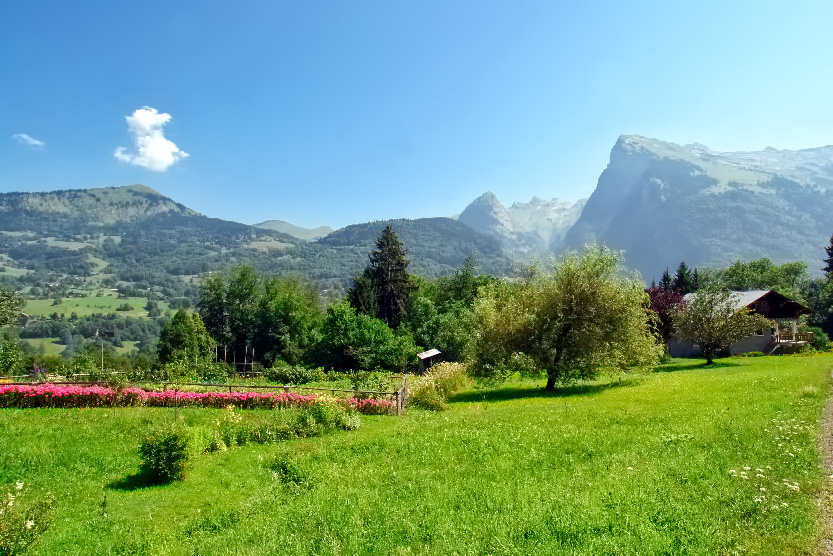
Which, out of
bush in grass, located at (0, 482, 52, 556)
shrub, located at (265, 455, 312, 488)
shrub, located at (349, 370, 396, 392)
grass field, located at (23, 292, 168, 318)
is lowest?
shrub, located at (349, 370, 396, 392)

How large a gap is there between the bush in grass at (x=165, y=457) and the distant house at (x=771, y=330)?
4989 centimetres

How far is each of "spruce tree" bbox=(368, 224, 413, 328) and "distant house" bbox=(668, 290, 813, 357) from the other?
30.9 m

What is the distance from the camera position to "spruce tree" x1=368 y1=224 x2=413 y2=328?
6159 cm

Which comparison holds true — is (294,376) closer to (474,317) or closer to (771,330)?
(474,317)

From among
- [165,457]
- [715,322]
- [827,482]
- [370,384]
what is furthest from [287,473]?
[715,322]

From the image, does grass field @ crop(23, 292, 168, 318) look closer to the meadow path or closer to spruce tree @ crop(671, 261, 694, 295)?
spruce tree @ crop(671, 261, 694, 295)

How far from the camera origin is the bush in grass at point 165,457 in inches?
455

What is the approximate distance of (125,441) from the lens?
49.6 feet

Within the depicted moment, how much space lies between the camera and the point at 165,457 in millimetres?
11570

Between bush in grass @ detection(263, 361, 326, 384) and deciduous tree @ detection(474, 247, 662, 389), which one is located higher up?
deciduous tree @ detection(474, 247, 662, 389)

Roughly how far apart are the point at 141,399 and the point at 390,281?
41.5 meters

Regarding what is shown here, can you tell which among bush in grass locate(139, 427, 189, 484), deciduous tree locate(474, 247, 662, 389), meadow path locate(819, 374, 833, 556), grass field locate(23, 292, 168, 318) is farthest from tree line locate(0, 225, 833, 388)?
grass field locate(23, 292, 168, 318)

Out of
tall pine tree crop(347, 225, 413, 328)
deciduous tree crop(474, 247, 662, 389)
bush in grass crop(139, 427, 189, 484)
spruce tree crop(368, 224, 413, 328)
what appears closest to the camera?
bush in grass crop(139, 427, 189, 484)

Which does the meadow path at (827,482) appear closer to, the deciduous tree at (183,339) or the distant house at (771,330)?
the distant house at (771,330)
